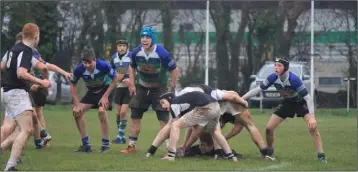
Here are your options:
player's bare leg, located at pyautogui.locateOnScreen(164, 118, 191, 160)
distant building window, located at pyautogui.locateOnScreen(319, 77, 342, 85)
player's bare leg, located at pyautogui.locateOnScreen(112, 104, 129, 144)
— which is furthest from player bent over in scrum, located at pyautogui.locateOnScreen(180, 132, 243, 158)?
distant building window, located at pyautogui.locateOnScreen(319, 77, 342, 85)

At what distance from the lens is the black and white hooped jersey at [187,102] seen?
12.3m

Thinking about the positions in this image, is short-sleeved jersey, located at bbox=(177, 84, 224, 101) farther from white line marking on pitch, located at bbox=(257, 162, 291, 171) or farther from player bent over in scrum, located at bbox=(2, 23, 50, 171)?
player bent over in scrum, located at bbox=(2, 23, 50, 171)

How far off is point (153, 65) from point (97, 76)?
108 cm

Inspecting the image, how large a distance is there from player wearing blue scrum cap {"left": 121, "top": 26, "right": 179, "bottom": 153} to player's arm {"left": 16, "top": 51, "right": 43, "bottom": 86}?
302cm

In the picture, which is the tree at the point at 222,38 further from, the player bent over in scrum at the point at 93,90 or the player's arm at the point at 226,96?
the player's arm at the point at 226,96

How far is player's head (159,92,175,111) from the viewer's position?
12773mm

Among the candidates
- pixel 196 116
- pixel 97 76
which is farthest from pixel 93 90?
pixel 196 116

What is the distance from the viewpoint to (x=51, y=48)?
1334 inches

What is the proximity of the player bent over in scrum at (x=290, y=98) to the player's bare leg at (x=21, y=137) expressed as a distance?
3.70 metres

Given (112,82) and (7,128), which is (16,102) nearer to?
(7,128)

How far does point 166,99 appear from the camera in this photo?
1290 cm

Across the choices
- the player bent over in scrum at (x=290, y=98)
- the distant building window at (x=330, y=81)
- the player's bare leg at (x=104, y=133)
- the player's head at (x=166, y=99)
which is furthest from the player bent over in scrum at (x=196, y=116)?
the distant building window at (x=330, y=81)

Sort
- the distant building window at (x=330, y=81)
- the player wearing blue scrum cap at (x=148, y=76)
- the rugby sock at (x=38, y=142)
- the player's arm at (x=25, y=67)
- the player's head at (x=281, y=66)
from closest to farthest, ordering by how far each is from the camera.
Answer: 1. the player's arm at (x=25, y=67)
2. the player's head at (x=281, y=66)
3. the player wearing blue scrum cap at (x=148, y=76)
4. the rugby sock at (x=38, y=142)
5. the distant building window at (x=330, y=81)

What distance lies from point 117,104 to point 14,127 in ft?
18.4
